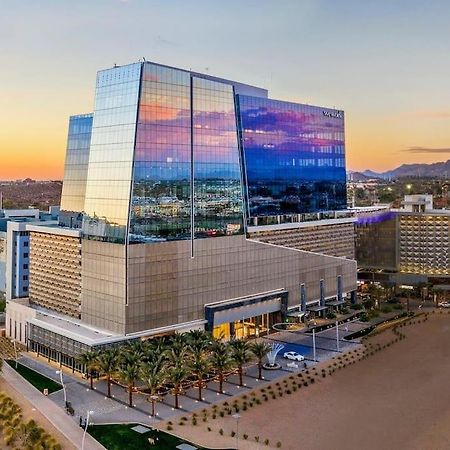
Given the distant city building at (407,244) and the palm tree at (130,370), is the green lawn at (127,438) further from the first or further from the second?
the distant city building at (407,244)

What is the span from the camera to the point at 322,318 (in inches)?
3725

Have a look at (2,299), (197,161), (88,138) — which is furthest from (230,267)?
(2,299)

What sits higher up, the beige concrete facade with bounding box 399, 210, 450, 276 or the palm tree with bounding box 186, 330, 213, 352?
the beige concrete facade with bounding box 399, 210, 450, 276

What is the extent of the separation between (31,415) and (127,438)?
11325 mm

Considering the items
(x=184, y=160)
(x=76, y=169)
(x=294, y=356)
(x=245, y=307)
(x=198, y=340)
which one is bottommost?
(x=294, y=356)

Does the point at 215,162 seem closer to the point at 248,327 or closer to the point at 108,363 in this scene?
the point at 248,327

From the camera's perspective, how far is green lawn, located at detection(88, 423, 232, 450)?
150 feet

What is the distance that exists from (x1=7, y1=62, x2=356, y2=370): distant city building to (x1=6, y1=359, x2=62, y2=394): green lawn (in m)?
3.79

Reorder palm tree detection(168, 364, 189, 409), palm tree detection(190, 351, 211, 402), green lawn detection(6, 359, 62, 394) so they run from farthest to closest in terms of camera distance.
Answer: green lawn detection(6, 359, 62, 394)
palm tree detection(190, 351, 211, 402)
palm tree detection(168, 364, 189, 409)

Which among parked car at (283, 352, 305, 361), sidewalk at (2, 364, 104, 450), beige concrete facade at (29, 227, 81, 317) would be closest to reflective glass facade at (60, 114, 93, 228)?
beige concrete facade at (29, 227, 81, 317)

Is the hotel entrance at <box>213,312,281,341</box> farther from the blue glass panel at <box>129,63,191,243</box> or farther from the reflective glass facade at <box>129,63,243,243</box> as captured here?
the blue glass panel at <box>129,63,191,243</box>

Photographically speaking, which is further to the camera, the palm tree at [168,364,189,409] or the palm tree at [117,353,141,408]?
the palm tree at [117,353,141,408]

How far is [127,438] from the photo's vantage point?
47312 millimetres

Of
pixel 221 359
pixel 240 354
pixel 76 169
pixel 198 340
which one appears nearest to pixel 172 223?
pixel 198 340
